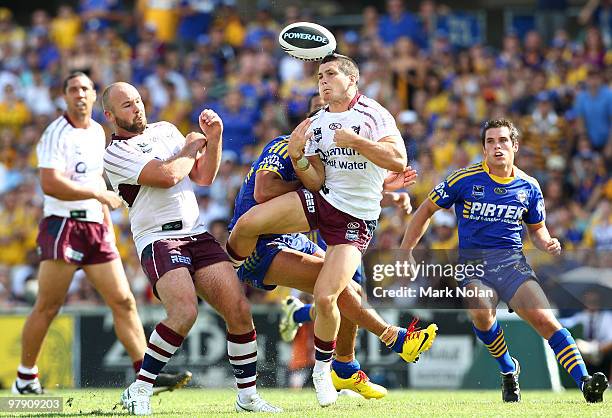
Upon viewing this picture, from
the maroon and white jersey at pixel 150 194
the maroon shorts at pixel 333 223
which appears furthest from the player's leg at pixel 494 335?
the maroon and white jersey at pixel 150 194

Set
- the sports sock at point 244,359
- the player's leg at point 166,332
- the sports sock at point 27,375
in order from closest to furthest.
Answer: the player's leg at point 166,332, the sports sock at point 244,359, the sports sock at point 27,375

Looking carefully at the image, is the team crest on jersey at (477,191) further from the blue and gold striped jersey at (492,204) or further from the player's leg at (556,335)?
the player's leg at (556,335)

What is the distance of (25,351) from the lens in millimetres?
10703

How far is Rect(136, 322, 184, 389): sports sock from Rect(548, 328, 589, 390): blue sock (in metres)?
2.97

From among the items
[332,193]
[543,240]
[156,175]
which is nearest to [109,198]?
[156,175]

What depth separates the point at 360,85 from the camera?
17719 mm

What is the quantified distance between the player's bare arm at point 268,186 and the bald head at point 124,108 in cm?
101

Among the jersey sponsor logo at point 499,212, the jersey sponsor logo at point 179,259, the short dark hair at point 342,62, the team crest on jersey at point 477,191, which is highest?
the short dark hair at point 342,62

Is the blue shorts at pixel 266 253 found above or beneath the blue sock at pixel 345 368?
above

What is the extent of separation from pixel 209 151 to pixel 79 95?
241 centimetres

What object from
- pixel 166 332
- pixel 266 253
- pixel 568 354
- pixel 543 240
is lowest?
pixel 568 354

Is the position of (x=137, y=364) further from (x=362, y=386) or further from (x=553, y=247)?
(x=553, y=247)

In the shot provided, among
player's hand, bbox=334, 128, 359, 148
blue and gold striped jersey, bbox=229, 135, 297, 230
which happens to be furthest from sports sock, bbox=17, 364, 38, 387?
player's hand, bbox=334, 128, 359, 148

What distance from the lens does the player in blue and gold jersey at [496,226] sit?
9.48 m
